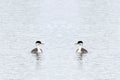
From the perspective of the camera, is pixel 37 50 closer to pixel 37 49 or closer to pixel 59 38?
pixel 37 49

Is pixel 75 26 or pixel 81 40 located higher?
pixel 75 26

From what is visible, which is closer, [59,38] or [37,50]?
[37,50]

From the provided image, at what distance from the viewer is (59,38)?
1450 cm

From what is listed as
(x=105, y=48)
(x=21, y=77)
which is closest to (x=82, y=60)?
(x=105, y=48)

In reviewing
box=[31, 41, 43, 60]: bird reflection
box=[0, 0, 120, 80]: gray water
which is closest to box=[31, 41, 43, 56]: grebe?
box=[31, 41, 43, 60]: bird reflection

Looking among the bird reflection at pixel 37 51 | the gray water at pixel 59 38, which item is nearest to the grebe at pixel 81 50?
the gray water at pixel 59 38

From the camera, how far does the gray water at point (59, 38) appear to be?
496 inches

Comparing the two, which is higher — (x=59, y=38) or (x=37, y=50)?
(x=59, y=38)

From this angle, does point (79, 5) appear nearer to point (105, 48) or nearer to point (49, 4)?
point (49, 4)

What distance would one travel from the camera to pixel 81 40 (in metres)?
14.3

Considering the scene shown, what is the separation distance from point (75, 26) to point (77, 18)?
2.44ft

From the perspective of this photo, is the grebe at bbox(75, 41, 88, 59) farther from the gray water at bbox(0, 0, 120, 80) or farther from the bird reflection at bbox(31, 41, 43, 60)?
the bird reflection at bbox(31, 41, 43, 60)

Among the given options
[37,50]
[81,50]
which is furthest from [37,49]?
[81,50]

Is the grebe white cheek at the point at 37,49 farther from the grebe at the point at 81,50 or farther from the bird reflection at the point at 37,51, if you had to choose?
the grebe at the point at 81,50
